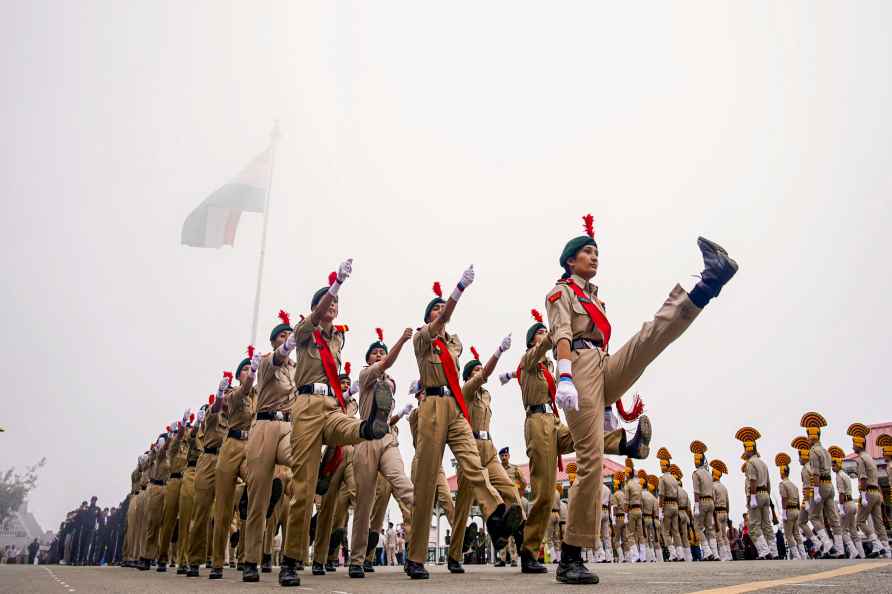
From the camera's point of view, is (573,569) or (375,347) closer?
(573,569)

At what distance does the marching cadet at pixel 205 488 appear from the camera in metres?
8.54

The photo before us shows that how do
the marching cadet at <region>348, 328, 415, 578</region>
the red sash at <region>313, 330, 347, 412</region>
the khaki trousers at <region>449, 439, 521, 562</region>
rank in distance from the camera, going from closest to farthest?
the red sash at <region>313, 330, 347, 412</region> < the khaki trousers at <region>449, 439, 521, 562</region> < the marching cadet at <region>348, 328, 415, 578</region>

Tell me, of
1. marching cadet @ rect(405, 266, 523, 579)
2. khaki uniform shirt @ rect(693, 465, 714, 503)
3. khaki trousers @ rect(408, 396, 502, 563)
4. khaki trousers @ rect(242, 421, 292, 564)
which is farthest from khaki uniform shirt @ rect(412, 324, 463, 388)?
khaki uniform shirt @ rect(693, 465, 714, 503)

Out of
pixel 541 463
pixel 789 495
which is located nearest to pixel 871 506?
pixel 789 495

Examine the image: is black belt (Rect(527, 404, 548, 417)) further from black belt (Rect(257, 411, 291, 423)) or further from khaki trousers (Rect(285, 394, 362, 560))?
black belt (Rect(257, 411, 291, 423))

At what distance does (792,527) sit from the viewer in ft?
43.6

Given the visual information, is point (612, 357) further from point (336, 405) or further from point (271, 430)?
point (271, 430)

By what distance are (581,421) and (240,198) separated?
2240 centimetres

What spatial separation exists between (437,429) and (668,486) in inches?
494

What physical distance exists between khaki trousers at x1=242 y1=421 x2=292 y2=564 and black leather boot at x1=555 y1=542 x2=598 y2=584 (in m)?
3.11

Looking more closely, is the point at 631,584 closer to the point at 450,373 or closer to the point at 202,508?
the point at 450,373

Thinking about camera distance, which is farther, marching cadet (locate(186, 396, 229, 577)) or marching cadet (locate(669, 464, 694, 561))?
marching cadet (locate(669, 464, 694, 561))

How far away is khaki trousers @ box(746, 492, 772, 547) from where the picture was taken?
13188 mm

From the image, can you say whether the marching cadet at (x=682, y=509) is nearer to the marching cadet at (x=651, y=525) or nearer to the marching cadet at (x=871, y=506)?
the marching cadet at (x=651, y=525)
